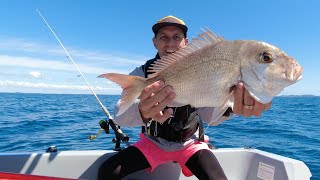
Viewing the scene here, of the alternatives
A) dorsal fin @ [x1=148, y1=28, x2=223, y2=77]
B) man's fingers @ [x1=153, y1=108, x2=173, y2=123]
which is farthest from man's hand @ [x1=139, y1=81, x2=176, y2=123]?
dorsal fin @ [x1=148, y1=28, x2=223, y2=77]

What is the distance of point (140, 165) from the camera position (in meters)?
3.96

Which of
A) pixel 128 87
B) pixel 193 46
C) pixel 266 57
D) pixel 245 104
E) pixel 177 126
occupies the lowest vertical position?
pixel 177 126

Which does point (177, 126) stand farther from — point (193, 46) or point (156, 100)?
point (193, 46)

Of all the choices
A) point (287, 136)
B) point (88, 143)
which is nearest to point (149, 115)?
point (88, 143)

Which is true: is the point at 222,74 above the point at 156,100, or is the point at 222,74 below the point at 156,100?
above

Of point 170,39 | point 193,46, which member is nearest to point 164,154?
point 170,39

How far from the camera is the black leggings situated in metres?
3.69

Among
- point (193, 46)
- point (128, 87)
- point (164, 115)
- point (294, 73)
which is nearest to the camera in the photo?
point (294, 73)

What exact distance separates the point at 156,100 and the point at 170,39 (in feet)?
5.33

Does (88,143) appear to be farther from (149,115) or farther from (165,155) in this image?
(149,115)

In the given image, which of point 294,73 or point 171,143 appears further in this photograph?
point 171,143

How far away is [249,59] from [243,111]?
64 centimetres

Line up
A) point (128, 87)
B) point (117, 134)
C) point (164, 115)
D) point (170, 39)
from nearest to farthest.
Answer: point (128, 87), point (164, 115), point (170, 39), point (117, 134)

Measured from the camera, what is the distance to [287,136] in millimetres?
12195
